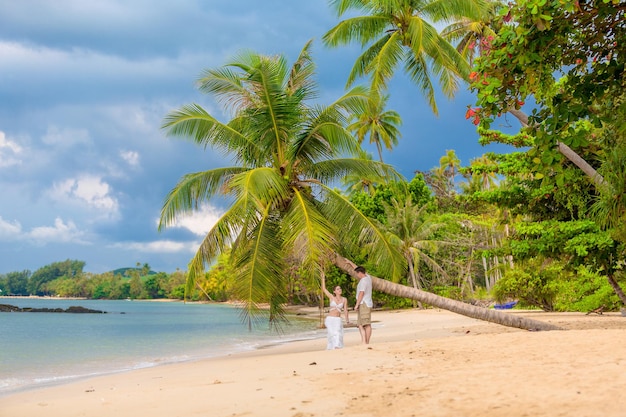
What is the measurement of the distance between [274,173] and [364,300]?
3.75 metres

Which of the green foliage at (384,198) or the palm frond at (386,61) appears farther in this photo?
the green foliage at (384,198)

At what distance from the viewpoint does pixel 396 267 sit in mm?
13797

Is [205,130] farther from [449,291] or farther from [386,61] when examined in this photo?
[449,291]

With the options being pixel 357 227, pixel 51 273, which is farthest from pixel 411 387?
pixel 51 273

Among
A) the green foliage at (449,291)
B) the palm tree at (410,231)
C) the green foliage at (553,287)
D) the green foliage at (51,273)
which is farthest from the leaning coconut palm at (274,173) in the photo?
the green foliage at (51,273)

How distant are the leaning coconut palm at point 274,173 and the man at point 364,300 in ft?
5.25

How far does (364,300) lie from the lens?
1073cm

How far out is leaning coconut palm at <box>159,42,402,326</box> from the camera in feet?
41.5

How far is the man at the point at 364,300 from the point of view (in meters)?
10.6

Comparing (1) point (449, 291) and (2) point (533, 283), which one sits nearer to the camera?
(2) point (533, 283)

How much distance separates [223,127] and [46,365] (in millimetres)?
9366

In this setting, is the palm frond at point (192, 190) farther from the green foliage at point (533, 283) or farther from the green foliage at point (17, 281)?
the green foliage at point (17, 281)

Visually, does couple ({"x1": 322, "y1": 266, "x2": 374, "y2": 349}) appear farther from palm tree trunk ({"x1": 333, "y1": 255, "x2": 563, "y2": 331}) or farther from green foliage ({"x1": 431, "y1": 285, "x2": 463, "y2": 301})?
green foliage ({"x1": 431, "y1": 285, "x2": 463, "y2": 301})

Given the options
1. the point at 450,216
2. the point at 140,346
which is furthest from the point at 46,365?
the point at 450,216
